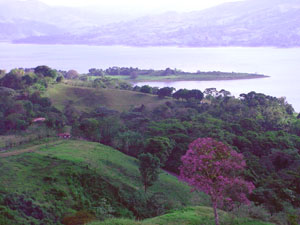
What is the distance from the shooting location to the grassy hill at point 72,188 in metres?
12.9

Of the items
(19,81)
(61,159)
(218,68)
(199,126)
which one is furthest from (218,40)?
(61,159)

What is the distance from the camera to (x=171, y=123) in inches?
1359

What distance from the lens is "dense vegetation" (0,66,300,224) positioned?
22.0m

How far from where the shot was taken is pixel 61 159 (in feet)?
65.5

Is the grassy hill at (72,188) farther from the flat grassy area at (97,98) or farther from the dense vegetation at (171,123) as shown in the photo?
the flat grassy area at (97,98)

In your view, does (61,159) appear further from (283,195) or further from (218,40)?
(218,40)

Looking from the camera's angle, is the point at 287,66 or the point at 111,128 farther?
the point at 287,66

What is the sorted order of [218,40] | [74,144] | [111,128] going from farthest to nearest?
1. [218,40]
2. [111,128]
3. [74,144]

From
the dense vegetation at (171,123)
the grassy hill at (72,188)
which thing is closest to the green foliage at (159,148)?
the dense vegetation at (171,123)

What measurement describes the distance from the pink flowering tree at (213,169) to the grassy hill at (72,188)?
4992 mm

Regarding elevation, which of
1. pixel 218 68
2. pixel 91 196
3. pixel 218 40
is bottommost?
pixel 91 196

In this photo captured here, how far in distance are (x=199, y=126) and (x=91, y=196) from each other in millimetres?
17340

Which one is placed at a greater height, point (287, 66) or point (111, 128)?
point (287, 66)

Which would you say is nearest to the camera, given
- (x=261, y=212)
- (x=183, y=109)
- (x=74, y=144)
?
(x=261, y=212)
